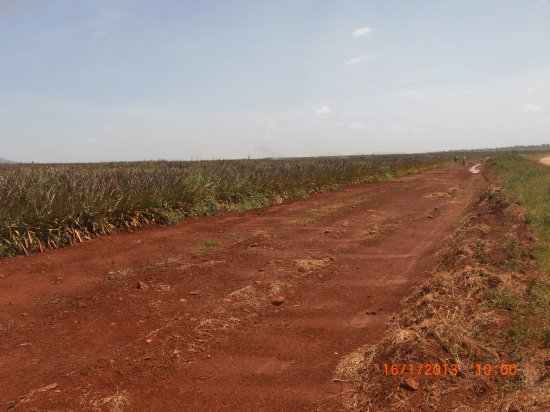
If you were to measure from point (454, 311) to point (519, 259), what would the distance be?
2160 mm

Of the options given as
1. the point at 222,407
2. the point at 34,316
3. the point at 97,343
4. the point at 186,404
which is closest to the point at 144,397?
the point at 186,404

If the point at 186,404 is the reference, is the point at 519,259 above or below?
above

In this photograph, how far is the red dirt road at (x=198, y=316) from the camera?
3.44 meters

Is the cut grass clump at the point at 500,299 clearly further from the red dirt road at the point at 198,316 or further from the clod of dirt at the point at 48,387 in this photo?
the clod of dirt at the point at 48,387

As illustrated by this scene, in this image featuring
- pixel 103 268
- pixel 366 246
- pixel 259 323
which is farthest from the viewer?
pixel 366 246

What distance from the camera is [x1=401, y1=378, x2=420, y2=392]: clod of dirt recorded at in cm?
321

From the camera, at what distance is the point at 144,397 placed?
3.34m

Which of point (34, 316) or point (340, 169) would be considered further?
point (340, 169)

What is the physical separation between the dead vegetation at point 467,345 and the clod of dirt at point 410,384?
27mm

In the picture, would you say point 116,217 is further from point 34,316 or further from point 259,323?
point 259,323

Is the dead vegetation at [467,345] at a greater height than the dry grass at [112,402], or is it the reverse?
the dead vegetation at [467,345]

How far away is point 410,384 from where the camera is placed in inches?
127
